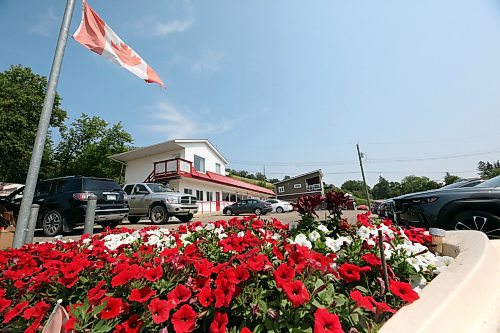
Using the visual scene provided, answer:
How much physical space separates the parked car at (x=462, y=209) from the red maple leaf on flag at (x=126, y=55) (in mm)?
6755

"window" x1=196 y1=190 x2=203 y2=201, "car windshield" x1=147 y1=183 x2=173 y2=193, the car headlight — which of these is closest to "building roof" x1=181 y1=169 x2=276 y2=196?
"window" x1=196 y1=190 x2=203 y2=201

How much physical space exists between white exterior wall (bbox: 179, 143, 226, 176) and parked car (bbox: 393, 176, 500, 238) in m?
19.6

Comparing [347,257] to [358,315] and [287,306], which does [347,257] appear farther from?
[287,306]

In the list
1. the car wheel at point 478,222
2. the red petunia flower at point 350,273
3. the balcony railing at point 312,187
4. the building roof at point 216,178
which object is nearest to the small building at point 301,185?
the balcony railing at point 312,187

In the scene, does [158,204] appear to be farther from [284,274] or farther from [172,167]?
[284,274]

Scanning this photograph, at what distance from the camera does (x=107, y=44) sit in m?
5.07

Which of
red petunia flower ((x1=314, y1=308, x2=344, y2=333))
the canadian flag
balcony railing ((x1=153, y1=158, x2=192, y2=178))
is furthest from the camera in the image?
balcony railing ((x1=153, y1=158, x2=192, y2=178))

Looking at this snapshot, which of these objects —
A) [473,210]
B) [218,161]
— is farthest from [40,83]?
[473,210]

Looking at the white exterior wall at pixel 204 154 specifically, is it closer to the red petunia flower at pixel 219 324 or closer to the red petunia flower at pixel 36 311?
the red petunia flower at pixel 36 311

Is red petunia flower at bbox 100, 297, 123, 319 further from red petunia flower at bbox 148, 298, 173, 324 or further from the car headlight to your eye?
the car headlight

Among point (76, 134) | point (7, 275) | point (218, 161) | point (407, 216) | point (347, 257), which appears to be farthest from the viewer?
point (76, 134)

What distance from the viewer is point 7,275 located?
1565 millimetres

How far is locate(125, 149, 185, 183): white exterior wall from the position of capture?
2273 centimetres

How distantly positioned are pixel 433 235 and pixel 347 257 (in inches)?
48.1
